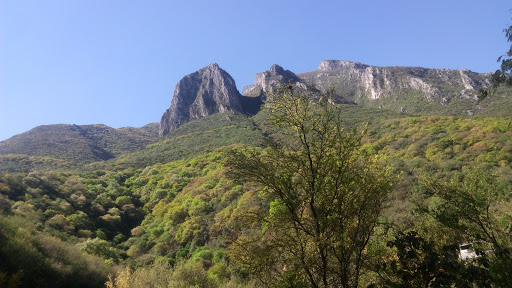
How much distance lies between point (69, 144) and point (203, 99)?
55345mm

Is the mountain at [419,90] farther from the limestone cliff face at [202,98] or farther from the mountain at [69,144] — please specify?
the mountain at [69,144]

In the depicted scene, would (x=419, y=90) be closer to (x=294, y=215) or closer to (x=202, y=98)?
(x=202, y=98)

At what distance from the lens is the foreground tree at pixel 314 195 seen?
5805 millimetres

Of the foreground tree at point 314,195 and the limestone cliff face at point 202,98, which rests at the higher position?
the limestone cliff face at point 202,98

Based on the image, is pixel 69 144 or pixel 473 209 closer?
pixel 473 209

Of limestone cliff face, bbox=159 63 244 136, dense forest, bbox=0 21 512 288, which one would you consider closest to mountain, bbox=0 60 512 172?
limestone cliff face, bbox=159 63 244 136

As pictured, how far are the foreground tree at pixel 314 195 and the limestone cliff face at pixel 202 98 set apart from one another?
11756cm

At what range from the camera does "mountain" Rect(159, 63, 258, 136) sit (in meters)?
125

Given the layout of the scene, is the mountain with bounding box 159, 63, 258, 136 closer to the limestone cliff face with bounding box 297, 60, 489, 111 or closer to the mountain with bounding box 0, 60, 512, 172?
the mountain with bounding box 0, 60, 512, 172

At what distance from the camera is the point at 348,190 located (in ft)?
19.7

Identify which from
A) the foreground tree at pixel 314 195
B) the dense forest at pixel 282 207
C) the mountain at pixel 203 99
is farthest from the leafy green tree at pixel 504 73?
the mountain at pixel 203 99

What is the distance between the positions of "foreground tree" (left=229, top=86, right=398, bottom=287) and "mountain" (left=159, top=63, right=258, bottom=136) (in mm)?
117612

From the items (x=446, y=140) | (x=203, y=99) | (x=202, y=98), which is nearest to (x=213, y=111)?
(x=203, y=99)

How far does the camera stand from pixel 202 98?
427ft
